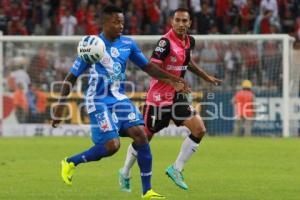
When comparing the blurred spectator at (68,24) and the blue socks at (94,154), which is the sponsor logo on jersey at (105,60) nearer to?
the blue socks at (94,154)

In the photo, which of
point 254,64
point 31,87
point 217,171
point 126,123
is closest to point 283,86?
point 254,64

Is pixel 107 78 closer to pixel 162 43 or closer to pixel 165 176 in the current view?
→ pixel 162 43

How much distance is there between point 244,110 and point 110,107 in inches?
579

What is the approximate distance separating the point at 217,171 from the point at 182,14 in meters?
3.55

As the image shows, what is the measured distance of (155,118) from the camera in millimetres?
12984

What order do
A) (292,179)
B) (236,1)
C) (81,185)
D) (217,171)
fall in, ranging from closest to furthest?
(81,185) → (292,179) → (217,171) → (236,1)

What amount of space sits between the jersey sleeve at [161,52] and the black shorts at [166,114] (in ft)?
2.28

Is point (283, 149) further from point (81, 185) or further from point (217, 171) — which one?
point (81, 185)

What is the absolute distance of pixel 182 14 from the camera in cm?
1264

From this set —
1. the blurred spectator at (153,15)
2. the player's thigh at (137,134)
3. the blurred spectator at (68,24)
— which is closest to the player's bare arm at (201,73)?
the player's thigh at (137,134)

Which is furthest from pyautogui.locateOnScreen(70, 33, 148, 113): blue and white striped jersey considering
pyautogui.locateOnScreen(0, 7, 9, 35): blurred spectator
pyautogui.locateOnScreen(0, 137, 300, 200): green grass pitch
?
pyautogui.locateOnScreen(0, 7, 9, 35): blurred spectator

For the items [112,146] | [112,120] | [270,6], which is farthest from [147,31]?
[112,146]

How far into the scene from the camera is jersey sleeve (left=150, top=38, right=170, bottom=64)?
41.7ft

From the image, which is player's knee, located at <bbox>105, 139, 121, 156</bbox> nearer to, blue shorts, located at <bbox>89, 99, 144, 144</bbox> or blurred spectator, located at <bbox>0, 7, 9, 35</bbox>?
blue shorts, located at <bbox>89, 99, 144, 144</bbox>
